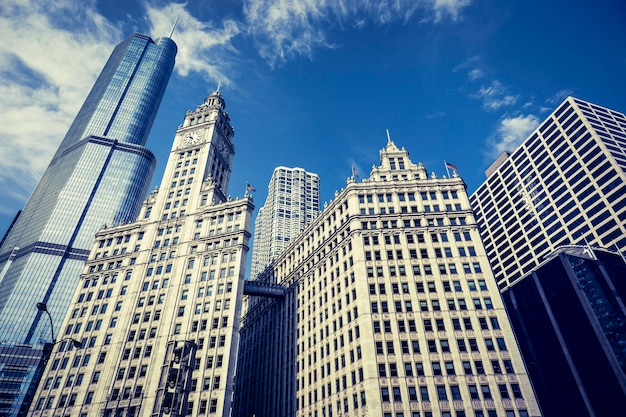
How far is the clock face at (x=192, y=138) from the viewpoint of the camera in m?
123

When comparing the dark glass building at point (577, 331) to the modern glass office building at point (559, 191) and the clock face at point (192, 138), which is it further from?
the clock face at point (192, 138)

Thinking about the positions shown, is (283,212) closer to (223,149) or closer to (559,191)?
(223,149)

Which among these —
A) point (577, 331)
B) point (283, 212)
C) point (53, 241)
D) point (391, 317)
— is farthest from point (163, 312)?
point (53, 241)

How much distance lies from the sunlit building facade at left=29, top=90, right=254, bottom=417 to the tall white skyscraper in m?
61.9

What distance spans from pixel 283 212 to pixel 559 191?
350 ft

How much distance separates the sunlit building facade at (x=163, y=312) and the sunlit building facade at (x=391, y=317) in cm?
1610

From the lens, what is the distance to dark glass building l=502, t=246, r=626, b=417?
87.8 meters

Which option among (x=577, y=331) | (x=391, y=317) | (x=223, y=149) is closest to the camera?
(x=391, y=317)

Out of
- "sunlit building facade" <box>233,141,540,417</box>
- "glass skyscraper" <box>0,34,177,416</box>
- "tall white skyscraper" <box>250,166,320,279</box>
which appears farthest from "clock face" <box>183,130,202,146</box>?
"tall white skyscraper" <box>250,166,320,279</box>

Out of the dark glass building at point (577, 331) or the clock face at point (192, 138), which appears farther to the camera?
the clock face at point (192, 138)

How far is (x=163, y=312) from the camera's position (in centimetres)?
8581

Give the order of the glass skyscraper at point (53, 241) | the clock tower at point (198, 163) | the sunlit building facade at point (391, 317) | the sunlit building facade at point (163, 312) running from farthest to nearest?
the glass skyscraper at point (53, 241) < the clock tower at point (198, 163) < the sunlit building facade at point (163, 312) < the sunlit building facade at point (391, 317)

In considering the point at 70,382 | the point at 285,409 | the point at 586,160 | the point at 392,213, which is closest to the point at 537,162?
the point at 586,160

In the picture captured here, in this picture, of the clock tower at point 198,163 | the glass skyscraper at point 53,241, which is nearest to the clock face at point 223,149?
the clock tower at point 198,163
